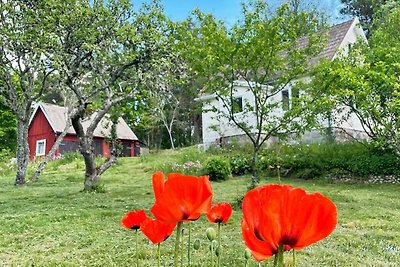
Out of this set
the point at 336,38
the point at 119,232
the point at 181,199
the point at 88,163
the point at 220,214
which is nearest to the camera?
the point at 181,199

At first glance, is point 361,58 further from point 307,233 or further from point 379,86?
point 307,233

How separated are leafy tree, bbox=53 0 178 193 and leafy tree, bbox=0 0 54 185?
51cm

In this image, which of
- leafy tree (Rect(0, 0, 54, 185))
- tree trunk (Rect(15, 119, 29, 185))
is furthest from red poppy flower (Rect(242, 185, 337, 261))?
tree trunk (Rect(15, 119, 29, 185))

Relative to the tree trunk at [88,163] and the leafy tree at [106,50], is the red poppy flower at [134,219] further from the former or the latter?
the tree trunk at [88,163]

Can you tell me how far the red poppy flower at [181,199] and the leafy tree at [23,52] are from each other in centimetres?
880

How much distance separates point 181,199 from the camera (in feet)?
2.56

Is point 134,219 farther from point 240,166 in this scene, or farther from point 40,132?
point 40,132

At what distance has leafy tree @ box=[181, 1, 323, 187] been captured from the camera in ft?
25.3

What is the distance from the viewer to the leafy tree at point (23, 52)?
9.45 meters

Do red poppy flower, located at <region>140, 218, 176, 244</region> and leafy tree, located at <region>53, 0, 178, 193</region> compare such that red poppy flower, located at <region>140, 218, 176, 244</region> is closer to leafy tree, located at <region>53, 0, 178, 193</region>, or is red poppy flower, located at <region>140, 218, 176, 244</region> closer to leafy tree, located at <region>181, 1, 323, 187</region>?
leafy tree, located at <region>181, 1, 323, 187</region>

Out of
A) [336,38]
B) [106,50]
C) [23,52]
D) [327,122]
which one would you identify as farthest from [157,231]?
[336,38]

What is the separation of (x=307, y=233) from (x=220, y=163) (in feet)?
40.1

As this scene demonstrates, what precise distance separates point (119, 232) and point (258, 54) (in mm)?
4242

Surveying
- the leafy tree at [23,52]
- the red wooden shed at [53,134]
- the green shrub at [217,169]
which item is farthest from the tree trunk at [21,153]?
the red wooden shed at [53,134]
